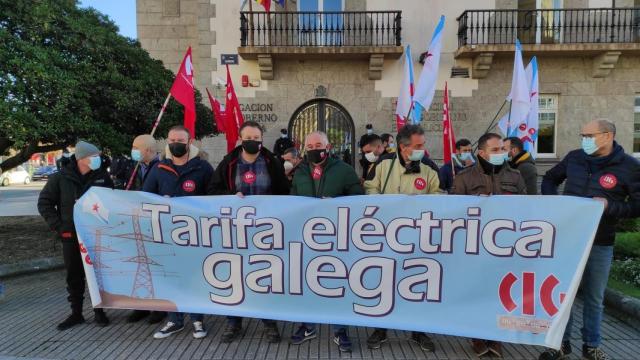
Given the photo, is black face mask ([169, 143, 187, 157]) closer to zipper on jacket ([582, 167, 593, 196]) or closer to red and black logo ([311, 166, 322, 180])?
red and black logo ([311, 166, 322, 180])

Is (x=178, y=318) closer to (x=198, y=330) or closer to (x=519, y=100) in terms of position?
(x=198, y=330)

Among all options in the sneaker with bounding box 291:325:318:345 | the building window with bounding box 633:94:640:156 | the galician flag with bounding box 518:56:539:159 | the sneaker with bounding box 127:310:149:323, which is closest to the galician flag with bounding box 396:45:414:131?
the galician flag with bounding box 518:56:539:159

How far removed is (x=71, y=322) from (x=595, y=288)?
5.13m

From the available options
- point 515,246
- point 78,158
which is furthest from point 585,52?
point 78,158

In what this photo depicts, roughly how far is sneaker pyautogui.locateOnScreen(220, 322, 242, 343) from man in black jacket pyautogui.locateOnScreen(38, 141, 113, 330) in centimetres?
144

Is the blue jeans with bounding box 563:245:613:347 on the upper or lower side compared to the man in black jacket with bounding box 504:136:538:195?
lower

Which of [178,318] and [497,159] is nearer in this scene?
[497,159]

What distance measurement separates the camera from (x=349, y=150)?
1247 cm

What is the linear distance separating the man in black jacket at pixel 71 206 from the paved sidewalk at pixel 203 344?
0.24 m

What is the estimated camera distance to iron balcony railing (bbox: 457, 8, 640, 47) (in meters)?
11.9

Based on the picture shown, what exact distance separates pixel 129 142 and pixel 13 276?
106 inches

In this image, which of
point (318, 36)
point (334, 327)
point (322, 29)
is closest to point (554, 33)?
point (322, 29)

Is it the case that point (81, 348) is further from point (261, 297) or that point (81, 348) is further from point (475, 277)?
point (475, 277)

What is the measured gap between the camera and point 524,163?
5.26m
